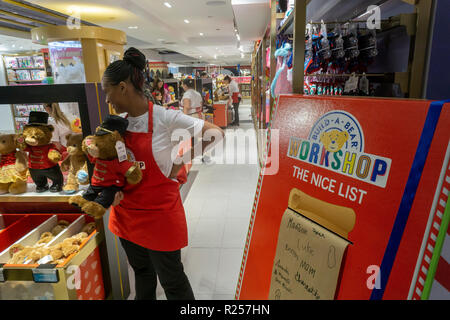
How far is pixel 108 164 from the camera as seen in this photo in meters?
1.43

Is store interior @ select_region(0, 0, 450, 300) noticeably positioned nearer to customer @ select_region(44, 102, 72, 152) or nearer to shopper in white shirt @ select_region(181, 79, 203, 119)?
customer @ select_region(44, 102, 72, 152)

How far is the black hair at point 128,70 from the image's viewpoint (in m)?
1.37

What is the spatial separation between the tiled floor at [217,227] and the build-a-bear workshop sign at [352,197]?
4.06 ft

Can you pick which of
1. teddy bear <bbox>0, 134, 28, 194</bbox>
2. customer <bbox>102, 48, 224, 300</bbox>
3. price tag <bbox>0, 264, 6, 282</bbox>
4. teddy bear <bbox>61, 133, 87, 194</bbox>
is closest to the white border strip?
customer <bbox>102, 48, 224, 300</bbox>

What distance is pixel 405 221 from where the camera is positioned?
728 mm

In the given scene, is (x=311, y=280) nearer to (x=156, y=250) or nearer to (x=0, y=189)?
(x=156, y=250)

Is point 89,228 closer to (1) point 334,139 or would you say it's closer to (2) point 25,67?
(1) point 334,139

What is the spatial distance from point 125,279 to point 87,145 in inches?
49.9

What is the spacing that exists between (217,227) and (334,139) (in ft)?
8.26

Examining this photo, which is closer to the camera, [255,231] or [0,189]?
[255,231]

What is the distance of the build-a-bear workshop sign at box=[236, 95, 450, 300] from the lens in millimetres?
702

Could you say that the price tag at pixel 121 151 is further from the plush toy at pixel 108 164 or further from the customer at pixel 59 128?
the customer at pixel 59 128

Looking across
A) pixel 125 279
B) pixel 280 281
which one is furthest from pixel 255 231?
pixel 125 279

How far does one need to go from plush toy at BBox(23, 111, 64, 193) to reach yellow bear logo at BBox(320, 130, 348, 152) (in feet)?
5.46
